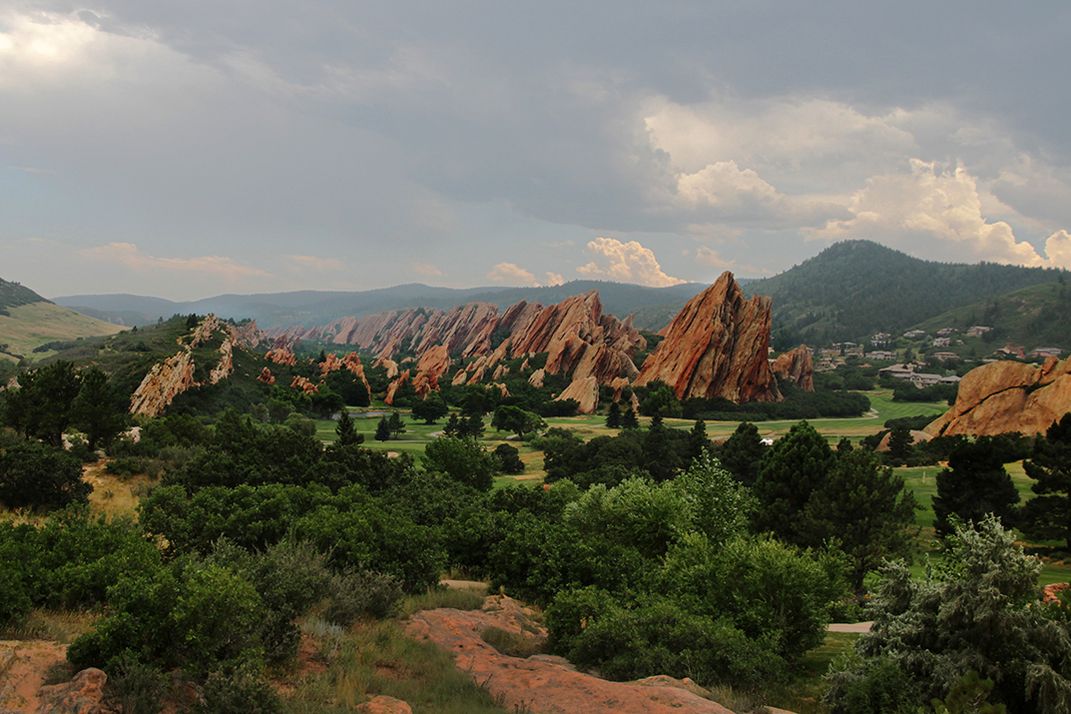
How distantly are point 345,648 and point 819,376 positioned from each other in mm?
191549

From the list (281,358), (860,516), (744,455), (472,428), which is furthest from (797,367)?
(860,516)

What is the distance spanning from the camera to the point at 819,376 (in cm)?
18375

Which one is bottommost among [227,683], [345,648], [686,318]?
[345,648]

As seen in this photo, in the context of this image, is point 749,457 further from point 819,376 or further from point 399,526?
point 819,376

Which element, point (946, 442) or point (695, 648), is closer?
point (695, 648)

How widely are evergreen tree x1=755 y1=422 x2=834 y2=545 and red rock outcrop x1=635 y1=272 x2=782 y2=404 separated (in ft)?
306

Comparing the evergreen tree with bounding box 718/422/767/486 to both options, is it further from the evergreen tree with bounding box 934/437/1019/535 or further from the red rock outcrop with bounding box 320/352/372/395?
the red rock outcrop with bounding box 320/352/372/395

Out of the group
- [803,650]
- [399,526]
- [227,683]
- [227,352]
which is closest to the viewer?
[227,683]

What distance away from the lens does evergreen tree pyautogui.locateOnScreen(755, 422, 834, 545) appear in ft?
122

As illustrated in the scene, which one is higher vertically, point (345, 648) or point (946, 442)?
point (345, 648)

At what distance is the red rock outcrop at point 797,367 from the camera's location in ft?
519

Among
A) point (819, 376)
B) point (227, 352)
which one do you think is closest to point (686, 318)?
point (819, 376)

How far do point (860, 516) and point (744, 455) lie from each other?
31771 mm

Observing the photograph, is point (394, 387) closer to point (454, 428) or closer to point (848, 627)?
point (454, 428)
